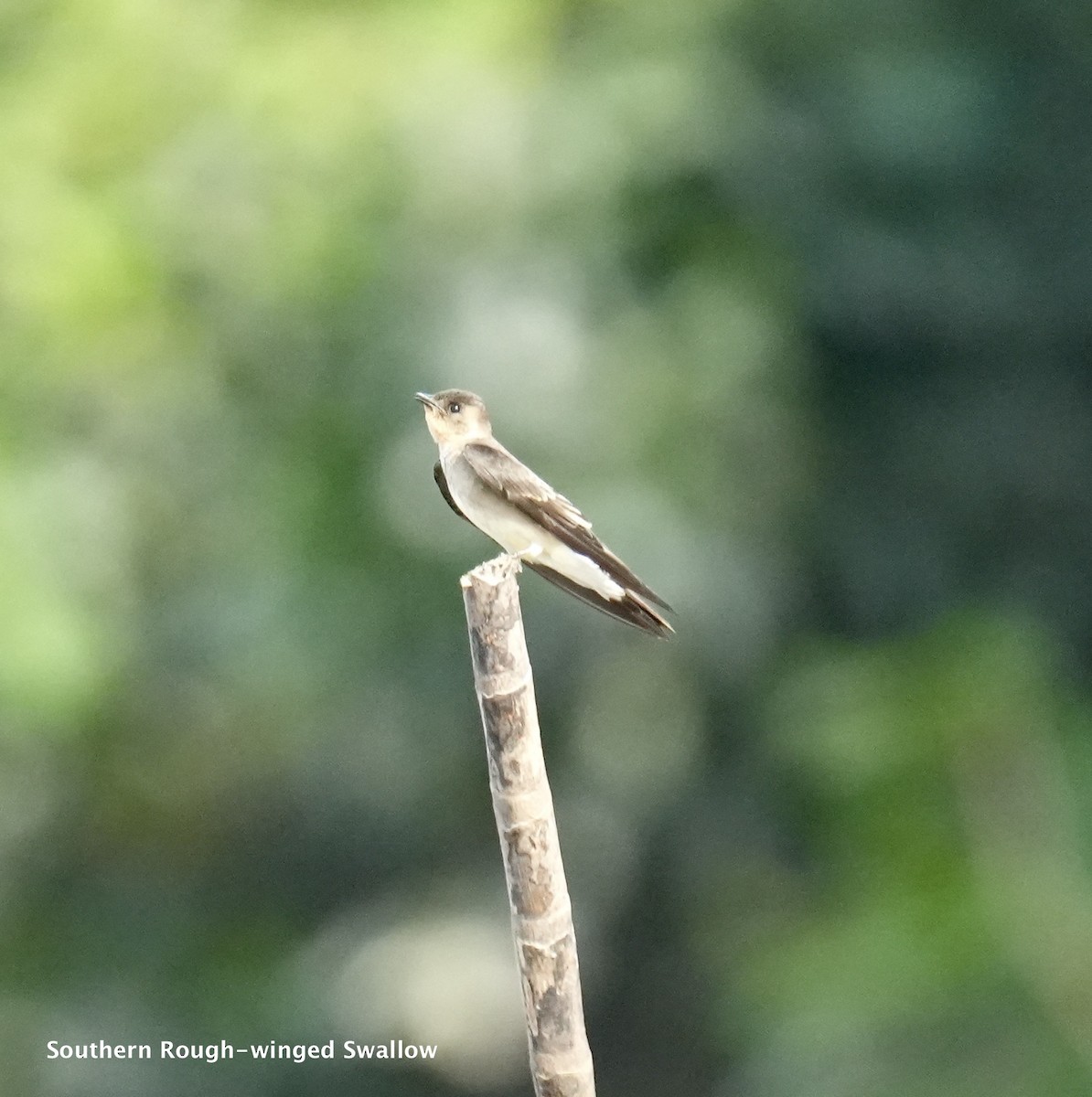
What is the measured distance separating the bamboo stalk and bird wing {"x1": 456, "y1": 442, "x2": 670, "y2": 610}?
1407 mm

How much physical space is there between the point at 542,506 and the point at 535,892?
1856 mm

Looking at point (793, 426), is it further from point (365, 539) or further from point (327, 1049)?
point (327, 1049)

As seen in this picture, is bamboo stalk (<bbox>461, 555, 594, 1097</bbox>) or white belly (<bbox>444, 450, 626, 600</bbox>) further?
white belly (<bbox>444, 450, 626, 600</bbox>)

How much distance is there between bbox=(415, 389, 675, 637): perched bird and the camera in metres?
4.59

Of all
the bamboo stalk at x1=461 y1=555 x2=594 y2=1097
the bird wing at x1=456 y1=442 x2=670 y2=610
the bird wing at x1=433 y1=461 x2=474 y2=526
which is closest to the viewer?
the bamboo stalk at x1=461 y1=555 x2=594 y2=1097

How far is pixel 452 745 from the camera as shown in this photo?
810 centimetres

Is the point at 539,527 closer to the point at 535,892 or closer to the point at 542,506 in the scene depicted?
the point at 542,506

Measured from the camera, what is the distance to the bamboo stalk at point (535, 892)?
3.00m

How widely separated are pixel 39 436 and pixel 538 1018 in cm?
497

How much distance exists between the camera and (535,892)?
300 centimetres

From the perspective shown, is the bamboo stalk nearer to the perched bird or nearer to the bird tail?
the perched bird

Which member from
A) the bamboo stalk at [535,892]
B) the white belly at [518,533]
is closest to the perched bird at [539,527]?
the white belly at [518,533]

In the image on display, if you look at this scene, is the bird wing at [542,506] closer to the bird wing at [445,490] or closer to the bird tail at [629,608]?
the bird tail at [629,608]

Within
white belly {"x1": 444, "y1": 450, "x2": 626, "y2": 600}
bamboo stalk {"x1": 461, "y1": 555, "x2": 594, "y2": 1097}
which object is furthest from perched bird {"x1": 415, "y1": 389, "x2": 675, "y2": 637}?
bamboo stalk {"x1": 461, "y1": 555, "x2": 594, "y2": 1097}
